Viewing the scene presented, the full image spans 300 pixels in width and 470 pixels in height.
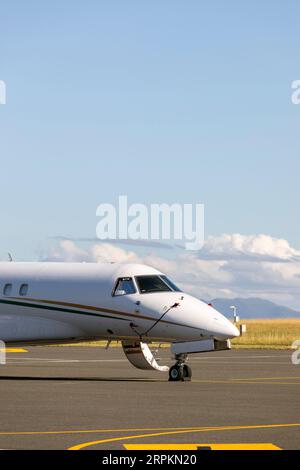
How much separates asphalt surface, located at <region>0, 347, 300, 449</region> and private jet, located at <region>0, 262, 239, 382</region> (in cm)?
113

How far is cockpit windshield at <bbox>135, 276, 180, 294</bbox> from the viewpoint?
34906mm

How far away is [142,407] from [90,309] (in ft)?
38.1

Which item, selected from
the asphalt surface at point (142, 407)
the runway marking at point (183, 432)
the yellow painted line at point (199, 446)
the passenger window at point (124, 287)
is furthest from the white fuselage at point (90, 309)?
the yellow painted line at point (199, 446)

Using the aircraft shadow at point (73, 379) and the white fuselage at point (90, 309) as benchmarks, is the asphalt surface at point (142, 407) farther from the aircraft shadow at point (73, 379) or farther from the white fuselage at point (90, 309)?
the white fuselage at point (90, 309)

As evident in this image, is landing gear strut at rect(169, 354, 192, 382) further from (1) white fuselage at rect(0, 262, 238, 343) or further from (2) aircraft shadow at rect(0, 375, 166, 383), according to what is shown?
(2) aircraft shadow at rect(0, 375, 166, 383)

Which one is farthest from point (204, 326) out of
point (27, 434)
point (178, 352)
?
point (27, 434)

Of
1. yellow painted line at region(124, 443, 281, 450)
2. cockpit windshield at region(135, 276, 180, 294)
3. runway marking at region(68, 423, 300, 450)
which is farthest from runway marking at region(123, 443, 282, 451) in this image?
cockpit windshield at region(135, 276, 180, 294)

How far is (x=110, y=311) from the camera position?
34938 mm

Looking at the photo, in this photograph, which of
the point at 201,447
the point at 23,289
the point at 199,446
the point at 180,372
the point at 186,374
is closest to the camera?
the point at 201,447

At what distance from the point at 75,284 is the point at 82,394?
845 centimetres

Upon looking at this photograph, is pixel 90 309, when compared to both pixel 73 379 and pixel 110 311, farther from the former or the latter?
pixel 73 379

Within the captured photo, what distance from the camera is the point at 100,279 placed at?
Result: 35.6 meters

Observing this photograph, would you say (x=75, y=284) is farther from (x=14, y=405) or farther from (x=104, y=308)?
(x=14, y=405)

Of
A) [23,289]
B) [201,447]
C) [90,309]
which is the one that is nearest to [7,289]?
[23,289]
